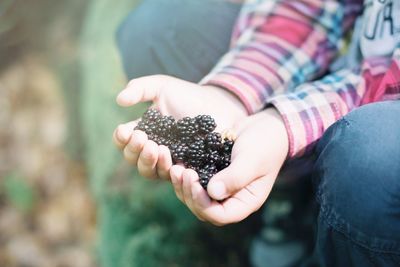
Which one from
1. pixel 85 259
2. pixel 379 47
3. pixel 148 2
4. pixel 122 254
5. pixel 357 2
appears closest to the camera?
pixel 379 47

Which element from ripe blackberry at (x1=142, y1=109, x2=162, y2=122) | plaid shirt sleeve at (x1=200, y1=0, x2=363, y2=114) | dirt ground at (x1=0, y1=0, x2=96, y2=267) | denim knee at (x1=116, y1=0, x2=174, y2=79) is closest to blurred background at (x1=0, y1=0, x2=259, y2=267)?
dirt ground at (x1=0, y1=0, x2=96, y2=267)

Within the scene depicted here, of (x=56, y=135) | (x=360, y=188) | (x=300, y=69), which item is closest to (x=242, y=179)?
(x=360, y=188)

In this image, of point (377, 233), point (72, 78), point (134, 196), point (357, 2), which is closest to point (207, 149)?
point (377, 233)

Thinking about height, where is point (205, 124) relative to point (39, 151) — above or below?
above

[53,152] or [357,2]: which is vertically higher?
[357,2]

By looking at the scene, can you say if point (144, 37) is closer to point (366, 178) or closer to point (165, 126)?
point (165, 126)

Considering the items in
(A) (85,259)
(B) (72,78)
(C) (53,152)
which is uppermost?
(B) (72,78)

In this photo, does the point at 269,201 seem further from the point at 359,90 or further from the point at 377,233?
the point at 377,233

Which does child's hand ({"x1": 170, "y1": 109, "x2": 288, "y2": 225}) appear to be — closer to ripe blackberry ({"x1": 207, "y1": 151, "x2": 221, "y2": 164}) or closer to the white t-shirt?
ripe blackberry ({"x1": 207, "y1": 151, "x2": 221, "y2": 164})
